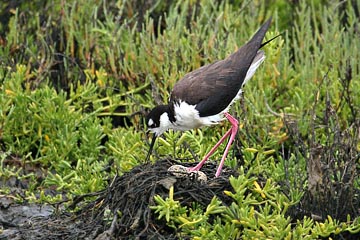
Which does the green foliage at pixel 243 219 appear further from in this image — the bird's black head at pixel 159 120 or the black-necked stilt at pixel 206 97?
the bird's black head at pixel 159 120

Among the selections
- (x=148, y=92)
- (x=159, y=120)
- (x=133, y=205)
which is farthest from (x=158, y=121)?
(x=148, y=92)

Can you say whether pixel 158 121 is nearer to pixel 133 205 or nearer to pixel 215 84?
pixel 215 84

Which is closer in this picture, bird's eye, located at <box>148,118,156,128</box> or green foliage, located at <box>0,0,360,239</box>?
green foliage, located at <box>0,0,360,239</box>

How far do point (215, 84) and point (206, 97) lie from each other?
0.11 meters

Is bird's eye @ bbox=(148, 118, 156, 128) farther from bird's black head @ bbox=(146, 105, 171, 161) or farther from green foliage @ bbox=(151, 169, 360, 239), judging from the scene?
green foliage @ bbox=(151, 169, 360, 239)

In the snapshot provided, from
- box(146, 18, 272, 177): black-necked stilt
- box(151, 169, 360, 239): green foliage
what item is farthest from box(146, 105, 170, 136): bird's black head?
box(151, 169, 360, 239): green foliage

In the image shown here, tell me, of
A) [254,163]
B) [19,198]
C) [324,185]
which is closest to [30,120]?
[19,198]

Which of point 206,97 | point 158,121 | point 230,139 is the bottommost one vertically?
point 230,139

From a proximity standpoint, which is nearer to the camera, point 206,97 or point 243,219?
point 243,219

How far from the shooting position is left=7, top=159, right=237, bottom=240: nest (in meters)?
4.91

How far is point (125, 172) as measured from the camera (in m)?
5.30

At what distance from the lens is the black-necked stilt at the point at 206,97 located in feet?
17.7

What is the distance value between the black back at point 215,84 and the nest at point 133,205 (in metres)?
0.41

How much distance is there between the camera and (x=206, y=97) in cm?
540
